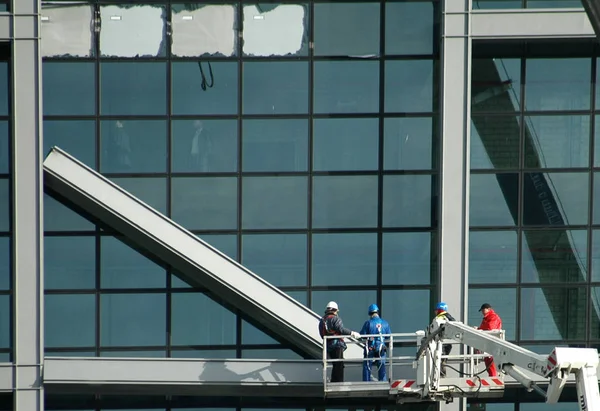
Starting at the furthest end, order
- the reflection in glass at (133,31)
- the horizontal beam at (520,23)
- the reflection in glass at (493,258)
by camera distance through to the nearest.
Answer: the reflection in glass at (133,31) < the reflection in glass at (493,258) < the horizontal beam at (520,23)

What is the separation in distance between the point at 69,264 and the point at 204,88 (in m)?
5.30

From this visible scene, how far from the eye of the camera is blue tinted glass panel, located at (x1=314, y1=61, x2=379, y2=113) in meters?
26.9

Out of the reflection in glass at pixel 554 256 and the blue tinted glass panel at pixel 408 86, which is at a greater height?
the blue tinted glass panel at pixel 408 86

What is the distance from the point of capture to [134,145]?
88.5ft

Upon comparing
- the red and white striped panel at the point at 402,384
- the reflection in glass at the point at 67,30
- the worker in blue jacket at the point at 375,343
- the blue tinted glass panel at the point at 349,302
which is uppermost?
the reflection in glass at the point at 67,30

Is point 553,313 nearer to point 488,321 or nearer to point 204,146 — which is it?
point 488,321

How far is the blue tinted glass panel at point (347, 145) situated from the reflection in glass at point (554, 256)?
4.19 metres

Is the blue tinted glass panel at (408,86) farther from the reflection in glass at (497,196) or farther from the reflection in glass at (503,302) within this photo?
the reflection in glass at (503,302)

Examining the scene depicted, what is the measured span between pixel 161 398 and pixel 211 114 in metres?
6.97

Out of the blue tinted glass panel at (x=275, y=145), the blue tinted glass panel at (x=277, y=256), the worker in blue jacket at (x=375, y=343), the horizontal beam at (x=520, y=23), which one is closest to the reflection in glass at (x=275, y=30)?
the blue tinted glass panel at (x=275, y=145)

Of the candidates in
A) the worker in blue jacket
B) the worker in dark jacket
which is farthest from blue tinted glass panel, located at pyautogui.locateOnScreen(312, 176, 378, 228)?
the worker in blue jacket

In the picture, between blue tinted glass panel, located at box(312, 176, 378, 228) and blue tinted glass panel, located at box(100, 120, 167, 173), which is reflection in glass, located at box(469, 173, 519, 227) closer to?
blue tinted glass panel, located at box(312, 176, 378, 228)

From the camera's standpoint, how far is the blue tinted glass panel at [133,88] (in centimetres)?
2697

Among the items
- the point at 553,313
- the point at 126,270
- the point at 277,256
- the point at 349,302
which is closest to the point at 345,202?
the point at 277,256
